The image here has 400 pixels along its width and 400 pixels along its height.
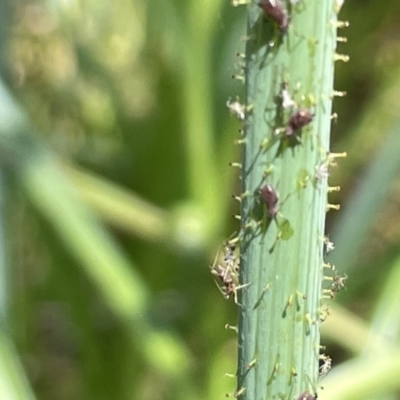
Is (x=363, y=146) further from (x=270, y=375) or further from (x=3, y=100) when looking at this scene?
(x=270, y=375)

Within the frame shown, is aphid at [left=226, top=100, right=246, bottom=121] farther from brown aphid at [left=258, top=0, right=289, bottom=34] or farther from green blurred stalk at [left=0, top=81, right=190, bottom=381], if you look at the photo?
green blurred stalk at [left=0, top=81, right=190, bottom=381]

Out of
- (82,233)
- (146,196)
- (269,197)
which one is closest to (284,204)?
(269,197)

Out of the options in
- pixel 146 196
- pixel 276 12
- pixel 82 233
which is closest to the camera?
pixel 276 12

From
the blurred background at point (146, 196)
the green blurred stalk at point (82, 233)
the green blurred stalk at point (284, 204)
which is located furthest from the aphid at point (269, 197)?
the green blurred stalk at point (82, 233)

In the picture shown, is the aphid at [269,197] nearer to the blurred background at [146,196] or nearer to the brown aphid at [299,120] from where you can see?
the brown aphid at [299,120]

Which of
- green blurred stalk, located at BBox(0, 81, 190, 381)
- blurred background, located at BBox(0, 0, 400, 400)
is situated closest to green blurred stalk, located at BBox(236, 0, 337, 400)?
blurred background, located at BBox(0, 0, 400, 400)

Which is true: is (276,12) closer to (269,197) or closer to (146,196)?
(269,197)

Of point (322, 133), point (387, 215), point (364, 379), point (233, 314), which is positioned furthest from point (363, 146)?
point (322, 133)
